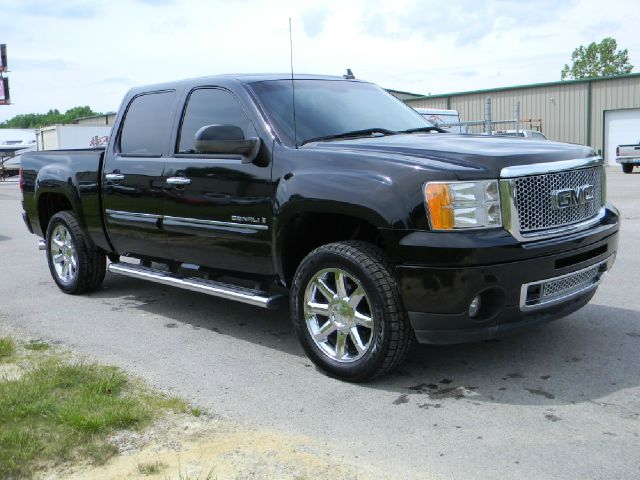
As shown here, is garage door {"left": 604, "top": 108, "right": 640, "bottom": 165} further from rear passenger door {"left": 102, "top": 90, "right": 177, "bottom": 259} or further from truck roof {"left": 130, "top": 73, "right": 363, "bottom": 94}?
rear passenger door {"left": 102, "top": 90, "right": 177, "bottom": 259}

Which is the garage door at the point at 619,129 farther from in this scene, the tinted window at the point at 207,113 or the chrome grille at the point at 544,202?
the chrome grille at the point at 544,202

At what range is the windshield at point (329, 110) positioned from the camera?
190 inches

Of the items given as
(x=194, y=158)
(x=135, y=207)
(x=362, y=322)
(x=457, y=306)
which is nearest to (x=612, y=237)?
(x=457, y=306)

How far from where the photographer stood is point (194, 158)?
521 centimetres

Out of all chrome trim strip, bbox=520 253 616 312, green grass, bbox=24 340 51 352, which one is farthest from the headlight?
green grass, bbox=24 340 51 352

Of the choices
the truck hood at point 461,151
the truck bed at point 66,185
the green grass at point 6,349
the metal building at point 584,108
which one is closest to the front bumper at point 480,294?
the truck hood at point 461,151

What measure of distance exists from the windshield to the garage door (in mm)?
35213

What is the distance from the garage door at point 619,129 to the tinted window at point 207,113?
35948 millimetres

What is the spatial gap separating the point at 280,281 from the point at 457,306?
1391 mm

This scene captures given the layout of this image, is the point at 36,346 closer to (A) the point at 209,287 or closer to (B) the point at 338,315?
(A) the point at 209,287

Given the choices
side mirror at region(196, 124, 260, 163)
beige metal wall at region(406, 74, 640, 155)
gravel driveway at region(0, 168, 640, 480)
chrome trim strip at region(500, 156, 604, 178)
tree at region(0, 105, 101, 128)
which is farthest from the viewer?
tree at region(0, 105, 101, 128)

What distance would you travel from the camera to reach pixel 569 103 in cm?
3888

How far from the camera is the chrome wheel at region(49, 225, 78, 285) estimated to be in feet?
22.4

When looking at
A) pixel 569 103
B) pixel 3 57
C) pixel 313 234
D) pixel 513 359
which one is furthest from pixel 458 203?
pixel 3 57
